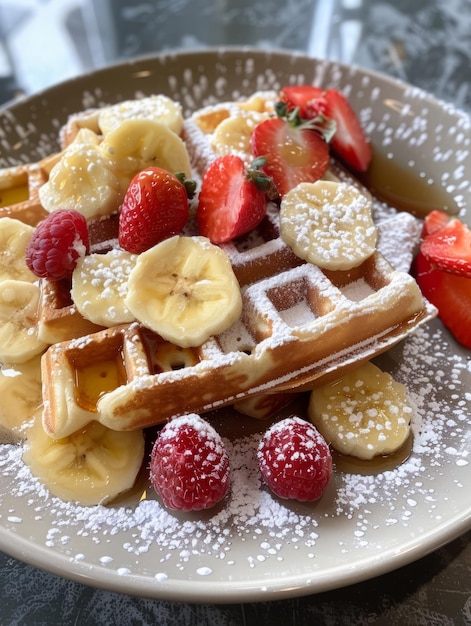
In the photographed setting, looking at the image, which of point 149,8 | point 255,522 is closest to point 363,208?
point 255,522

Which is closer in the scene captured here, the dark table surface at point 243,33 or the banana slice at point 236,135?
the banana slice at point 236,135

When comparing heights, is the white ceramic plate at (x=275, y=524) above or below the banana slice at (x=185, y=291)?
below

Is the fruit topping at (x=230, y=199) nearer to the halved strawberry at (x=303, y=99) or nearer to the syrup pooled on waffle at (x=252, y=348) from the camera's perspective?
the syrup pooled on waffle at (x=252, y=348)

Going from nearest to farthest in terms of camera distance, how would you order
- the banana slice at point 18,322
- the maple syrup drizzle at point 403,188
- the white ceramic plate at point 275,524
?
1. the white ceramic plate at point 275,524
2. the banana slice at point 18,322
3. the maple syrup drizzle at point 403,188

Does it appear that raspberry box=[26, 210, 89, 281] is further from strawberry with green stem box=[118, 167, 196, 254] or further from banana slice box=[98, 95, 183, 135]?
banana slice box=[98, 95, 183, 135]

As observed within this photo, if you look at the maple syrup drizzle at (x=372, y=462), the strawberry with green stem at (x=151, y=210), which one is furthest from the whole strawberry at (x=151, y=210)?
the maple syrup drizzle at (x=372, y=462)

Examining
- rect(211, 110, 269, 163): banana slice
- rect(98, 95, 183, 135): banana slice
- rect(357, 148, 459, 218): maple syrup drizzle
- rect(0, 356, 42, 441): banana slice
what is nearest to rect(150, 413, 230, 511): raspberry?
rect(0, 356, 42, 441): banana slice

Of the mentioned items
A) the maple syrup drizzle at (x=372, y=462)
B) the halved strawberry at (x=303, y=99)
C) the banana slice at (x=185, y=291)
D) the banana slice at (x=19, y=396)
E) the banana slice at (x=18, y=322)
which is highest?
the halved strawberry at (x=303, y=99)
